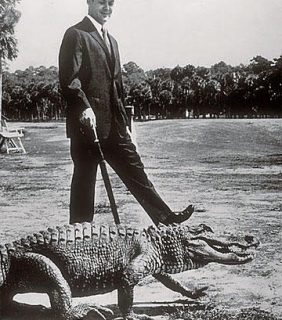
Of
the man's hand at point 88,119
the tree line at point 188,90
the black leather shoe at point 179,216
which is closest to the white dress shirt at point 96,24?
the tree line at point 188,90

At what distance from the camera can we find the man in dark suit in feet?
7.93

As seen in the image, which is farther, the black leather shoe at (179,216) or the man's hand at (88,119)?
the black leather shoe at (179,216)

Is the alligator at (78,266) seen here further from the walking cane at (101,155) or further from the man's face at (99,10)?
the man's face at (99,10)

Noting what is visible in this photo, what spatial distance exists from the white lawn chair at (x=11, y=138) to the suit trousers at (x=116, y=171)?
0.41 metres

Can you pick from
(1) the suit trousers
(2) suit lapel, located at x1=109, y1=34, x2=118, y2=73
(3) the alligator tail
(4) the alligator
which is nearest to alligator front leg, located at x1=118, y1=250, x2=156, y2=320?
(4) the alligator

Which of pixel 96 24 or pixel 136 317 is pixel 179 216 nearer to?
pixel 136 317

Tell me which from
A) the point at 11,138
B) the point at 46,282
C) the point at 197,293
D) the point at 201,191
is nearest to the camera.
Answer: the point at 46,282

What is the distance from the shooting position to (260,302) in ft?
7.85

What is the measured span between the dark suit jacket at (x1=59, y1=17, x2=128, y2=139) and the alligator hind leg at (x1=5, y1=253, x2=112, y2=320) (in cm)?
46

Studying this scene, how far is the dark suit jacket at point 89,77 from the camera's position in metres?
2.41

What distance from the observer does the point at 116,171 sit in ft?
8.20

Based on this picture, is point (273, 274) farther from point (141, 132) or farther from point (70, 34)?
point (70, 34)

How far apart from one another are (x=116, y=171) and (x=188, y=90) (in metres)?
0.45

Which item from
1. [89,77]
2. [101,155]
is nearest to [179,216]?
[101,155]
